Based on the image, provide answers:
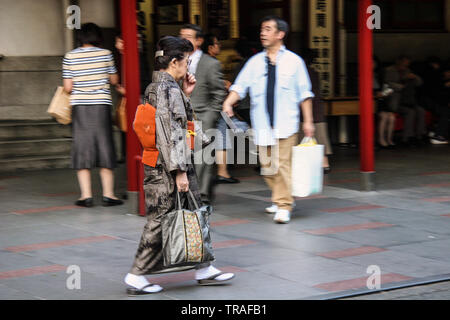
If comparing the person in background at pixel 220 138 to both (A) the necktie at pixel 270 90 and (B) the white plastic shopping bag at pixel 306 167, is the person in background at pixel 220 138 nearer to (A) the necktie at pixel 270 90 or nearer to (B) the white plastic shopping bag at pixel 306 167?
(A) the necktie at pixel 270 90

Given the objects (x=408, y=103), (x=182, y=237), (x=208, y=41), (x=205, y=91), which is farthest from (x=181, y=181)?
(x=408, y=103)

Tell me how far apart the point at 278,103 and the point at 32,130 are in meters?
5.45

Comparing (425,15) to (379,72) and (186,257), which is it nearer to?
(379,72)

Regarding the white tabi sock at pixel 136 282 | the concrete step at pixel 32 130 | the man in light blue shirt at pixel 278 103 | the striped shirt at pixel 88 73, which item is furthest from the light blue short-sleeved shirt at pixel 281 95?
the concrete step at pixel 32 130

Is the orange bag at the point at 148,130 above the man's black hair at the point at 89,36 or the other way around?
the other way around

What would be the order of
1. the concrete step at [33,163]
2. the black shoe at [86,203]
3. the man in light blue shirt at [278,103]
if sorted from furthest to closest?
the concrete step at [33,163]
the black shoe at [86,203]
the man in light blue shirt at [278,103]

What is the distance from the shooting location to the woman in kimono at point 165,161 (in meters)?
5.55

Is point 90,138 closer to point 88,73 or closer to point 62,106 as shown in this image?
point 62,106

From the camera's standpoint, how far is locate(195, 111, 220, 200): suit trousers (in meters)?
8.55

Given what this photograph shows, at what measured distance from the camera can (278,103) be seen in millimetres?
8133

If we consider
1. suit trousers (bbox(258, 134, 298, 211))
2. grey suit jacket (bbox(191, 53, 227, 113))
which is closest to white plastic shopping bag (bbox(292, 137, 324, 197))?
suit trousers (bbox(258, 134, 298, 211))

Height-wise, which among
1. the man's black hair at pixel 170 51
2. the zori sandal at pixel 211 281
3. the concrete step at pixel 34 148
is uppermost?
the man's black hair at pixel 170 51

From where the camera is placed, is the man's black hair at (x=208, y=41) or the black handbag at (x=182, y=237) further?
the man's black hair at (x=208, y=41)

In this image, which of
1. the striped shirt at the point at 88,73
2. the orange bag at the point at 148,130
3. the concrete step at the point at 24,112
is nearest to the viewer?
the orange bag at the point at 148,130
